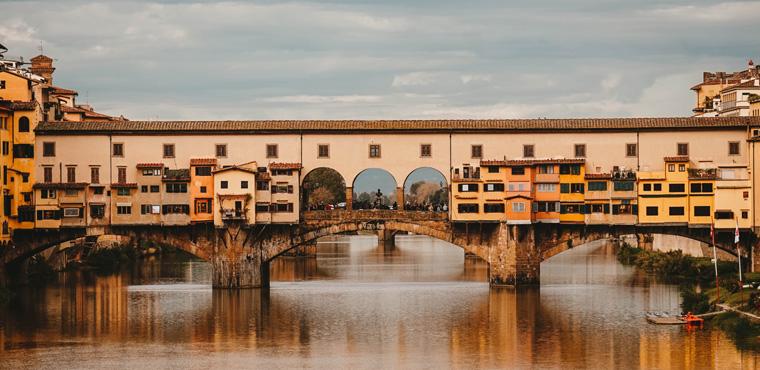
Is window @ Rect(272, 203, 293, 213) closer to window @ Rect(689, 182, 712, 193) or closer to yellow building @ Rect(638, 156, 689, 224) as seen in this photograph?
yellow building @ Rect(638, 156, 689, 224)

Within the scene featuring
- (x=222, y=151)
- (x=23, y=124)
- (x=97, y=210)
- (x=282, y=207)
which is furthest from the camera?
(x=222, y=151)

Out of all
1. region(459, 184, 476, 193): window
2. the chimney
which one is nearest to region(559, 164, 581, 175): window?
region(459, 184, 476, 193): window

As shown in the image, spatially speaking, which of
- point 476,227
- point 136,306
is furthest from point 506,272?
point 136,306

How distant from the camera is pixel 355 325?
56.3 meters

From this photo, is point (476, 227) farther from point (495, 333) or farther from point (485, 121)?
point (495, 333)

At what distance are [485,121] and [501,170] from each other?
2.64 metres

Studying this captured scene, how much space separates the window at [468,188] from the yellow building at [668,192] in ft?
24.8

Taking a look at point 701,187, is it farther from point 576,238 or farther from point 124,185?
point 124,185

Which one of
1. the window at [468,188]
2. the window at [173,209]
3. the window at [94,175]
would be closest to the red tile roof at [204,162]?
the window at [173,209]

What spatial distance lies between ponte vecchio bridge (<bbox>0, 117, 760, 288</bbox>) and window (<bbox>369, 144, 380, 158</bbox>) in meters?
0.12

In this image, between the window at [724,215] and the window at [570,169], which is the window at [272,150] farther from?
the window at [724,215]

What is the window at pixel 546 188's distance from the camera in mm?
68688

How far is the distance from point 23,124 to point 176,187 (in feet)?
25.3

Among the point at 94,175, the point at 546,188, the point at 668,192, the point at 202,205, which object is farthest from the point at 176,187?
the point at 668,192
